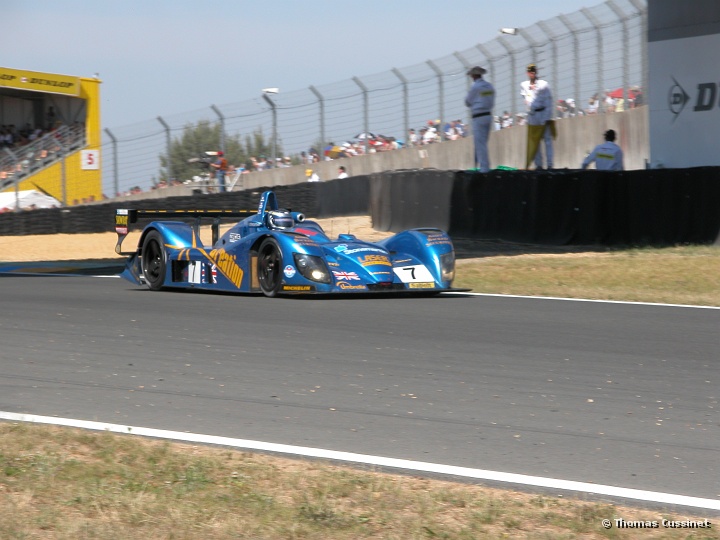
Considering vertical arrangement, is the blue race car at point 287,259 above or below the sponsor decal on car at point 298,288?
above

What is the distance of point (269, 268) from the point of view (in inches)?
426

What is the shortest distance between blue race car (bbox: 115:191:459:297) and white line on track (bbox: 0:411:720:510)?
502 centimetres

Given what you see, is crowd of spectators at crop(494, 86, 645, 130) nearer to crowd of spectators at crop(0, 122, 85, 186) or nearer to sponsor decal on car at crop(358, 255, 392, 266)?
sponsor decal on car at crop(358, 255, 392, 266)

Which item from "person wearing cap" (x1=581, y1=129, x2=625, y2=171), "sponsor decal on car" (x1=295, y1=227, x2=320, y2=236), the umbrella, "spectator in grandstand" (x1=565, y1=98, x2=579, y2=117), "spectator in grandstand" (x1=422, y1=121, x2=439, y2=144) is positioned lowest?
"sponsor decal on car" (x1=295, y1=227, x2=320, y2=236)

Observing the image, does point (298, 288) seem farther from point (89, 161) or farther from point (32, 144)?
point (32, 144)

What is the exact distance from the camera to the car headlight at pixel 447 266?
10.7 meters

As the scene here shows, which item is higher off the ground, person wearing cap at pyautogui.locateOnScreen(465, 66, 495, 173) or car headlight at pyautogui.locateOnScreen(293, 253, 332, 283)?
person wearing cap at pyautogui.locateOnScreen(465, 66, 495, 173)

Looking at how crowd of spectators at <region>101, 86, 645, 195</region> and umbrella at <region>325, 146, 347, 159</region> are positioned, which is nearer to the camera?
crowd of spectators at <region>101, 86, 645, 195</region>

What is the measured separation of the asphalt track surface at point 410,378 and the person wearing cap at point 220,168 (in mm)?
17665

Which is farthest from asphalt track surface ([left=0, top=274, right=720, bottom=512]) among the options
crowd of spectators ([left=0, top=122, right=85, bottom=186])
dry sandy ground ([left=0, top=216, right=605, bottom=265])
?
crowd of spectators ([left=0, top=122, right=85, bottom=186])

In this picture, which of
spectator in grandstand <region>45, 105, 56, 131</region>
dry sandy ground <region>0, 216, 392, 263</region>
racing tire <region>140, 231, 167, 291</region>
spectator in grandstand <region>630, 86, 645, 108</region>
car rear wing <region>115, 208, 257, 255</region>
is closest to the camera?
car rear wing <region>115, 208, 257, 255</region>

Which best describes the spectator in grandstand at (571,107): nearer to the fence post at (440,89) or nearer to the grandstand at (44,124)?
the fence post at (440,89)

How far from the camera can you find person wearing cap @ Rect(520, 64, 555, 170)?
58.6ft

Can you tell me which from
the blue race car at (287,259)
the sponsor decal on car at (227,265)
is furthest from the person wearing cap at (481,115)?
the sponsor decal on car at (227,265)
